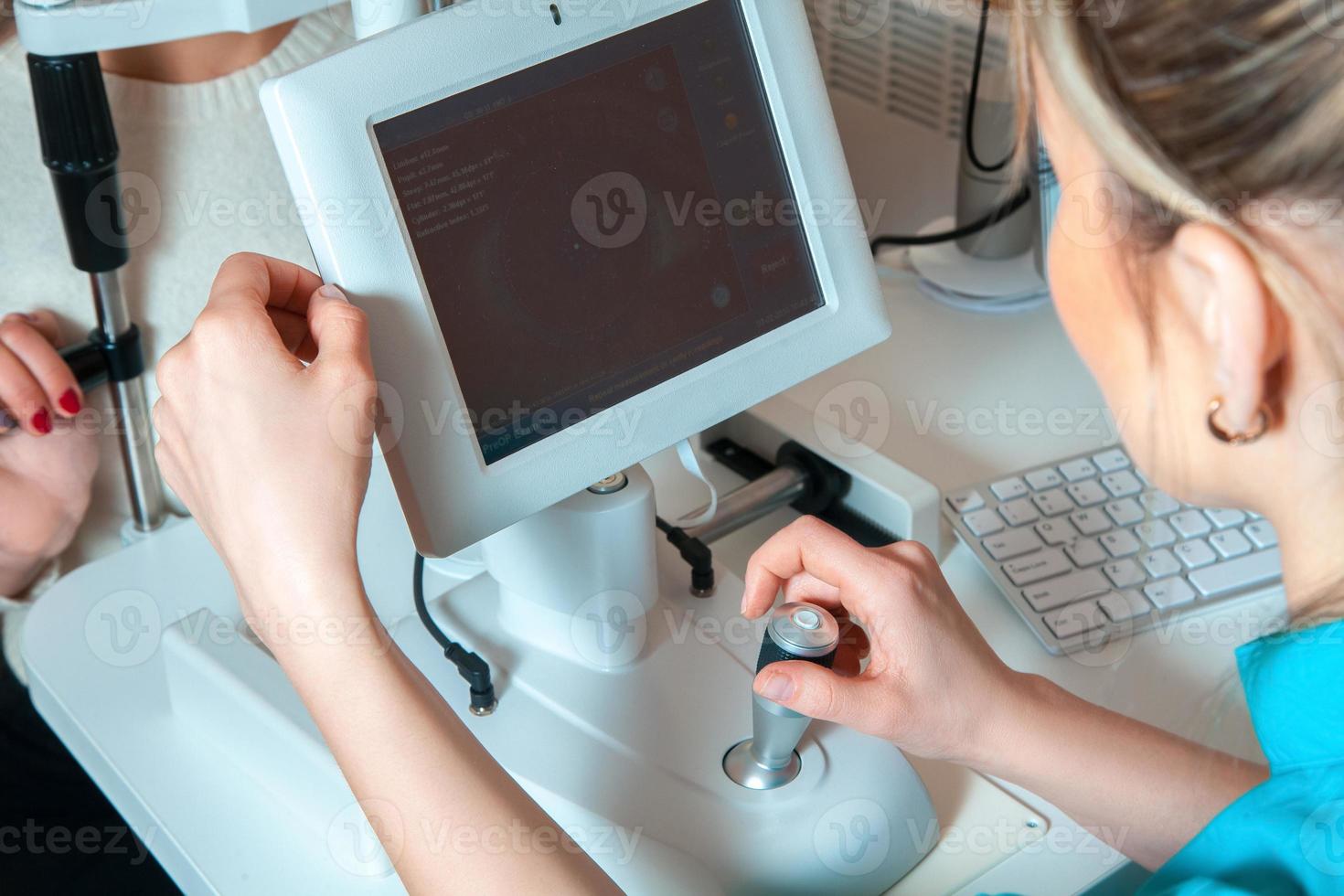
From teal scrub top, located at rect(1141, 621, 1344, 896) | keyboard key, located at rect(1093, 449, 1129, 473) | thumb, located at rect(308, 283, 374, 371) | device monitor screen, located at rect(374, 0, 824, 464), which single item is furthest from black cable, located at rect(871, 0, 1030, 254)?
thumb, located at rect(308, 283, 374, 371)

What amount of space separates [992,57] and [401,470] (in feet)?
2.81

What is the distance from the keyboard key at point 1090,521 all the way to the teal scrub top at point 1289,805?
259 millimetres

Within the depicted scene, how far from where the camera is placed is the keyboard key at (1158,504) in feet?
2.88

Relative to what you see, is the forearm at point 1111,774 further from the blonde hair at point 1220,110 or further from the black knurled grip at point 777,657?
the blonde hair at point 1220,110

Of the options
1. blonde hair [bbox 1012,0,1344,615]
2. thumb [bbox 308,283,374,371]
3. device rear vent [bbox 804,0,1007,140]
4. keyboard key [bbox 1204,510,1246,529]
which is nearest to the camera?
blonde hair [bbox 1012,0,1344,615]

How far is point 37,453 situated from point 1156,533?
847 millimetres

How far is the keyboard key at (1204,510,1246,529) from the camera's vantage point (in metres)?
0.87

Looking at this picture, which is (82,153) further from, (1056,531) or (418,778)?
(1056,531)

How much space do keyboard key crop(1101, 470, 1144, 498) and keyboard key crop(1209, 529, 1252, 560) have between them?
61mm

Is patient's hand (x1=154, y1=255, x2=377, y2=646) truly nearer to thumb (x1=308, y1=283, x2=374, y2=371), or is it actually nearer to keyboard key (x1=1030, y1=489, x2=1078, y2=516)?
thumb (x1=308, y1=283, x2=374, y2=371)

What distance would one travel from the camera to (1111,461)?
917mm

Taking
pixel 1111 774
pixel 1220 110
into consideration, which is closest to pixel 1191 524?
pixel 1111 774

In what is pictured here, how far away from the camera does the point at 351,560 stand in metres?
0.56

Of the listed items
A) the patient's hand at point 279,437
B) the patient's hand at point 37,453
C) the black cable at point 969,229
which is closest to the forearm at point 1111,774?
the patient's hand at point 279,437
